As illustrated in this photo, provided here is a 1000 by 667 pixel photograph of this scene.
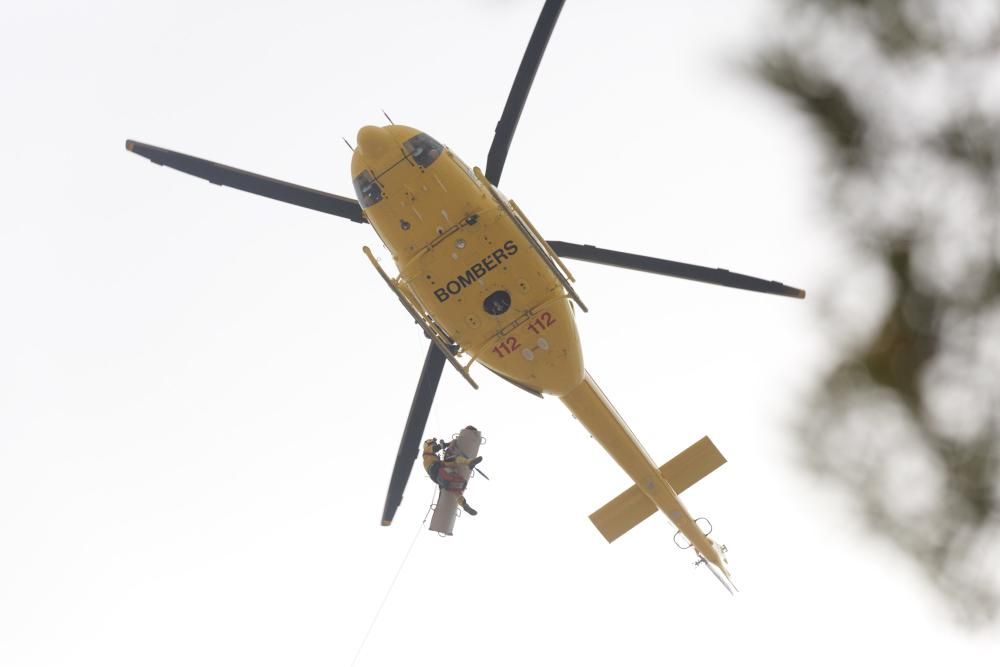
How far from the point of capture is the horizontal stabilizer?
16.0 metres

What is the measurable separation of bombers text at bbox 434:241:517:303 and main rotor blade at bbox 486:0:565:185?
1251 mm

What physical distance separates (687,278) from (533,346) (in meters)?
2.25

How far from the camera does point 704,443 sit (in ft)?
52.5

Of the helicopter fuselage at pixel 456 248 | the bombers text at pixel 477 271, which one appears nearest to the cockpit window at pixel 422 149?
the helicopter fuselage at pixel 456 248

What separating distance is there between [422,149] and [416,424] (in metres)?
3.99

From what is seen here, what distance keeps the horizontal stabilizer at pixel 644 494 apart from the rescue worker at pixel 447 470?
2065mm

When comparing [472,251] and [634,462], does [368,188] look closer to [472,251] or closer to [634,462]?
[472,251]

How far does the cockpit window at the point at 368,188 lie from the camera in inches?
554

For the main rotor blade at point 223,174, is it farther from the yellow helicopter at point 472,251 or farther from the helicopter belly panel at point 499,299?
the helicopter belly panel at point 499,299

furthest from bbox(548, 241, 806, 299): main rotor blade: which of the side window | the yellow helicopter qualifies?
the side window

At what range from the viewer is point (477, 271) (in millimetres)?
14109

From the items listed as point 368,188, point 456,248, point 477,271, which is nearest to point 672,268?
point 477,271

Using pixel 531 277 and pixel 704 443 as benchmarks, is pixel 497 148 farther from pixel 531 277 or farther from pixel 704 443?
pixel 704 443

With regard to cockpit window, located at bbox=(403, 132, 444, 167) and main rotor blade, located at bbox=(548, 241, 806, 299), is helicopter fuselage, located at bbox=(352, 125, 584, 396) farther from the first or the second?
main rotor blade, located at bbox=(548, 241, 806, 299)
